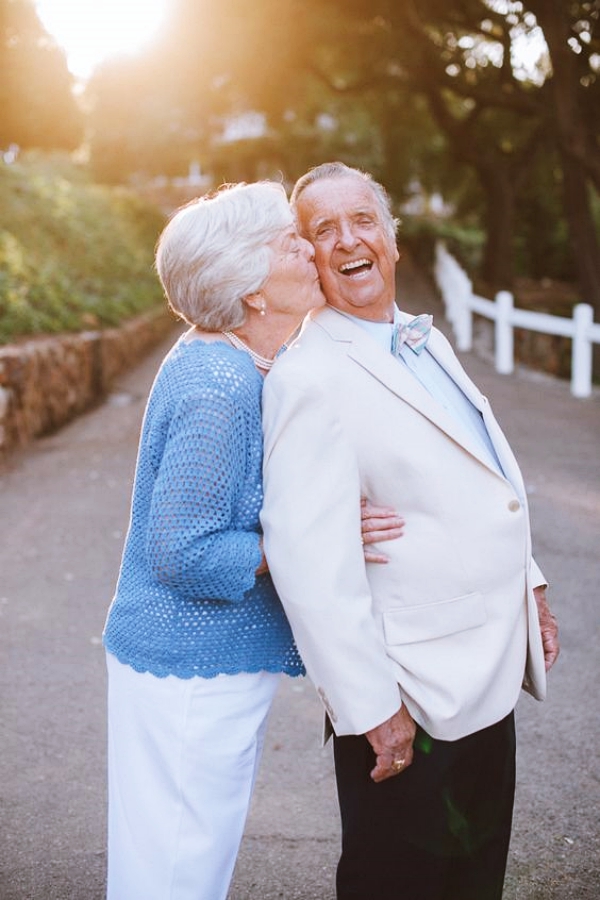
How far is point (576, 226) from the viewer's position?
1722 cm

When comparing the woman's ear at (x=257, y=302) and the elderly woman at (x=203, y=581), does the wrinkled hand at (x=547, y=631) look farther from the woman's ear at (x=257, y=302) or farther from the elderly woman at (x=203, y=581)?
the woman's ear at (x=257, y=302)

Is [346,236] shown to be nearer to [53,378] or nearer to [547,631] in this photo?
[547,631]

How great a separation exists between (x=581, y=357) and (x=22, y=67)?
1294cm

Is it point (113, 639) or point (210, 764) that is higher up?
point (113, 639)

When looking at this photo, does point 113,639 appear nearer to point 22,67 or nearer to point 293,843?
point 293,843

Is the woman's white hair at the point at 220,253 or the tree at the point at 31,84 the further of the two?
the tree at the point at 31,84

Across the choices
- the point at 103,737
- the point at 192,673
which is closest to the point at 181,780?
the point at 192,673

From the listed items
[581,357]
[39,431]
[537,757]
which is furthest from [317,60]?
[537,757]

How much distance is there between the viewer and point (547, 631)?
2836 millimetres

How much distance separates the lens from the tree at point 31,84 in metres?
19.1

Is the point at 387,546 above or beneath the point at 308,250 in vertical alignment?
beneath

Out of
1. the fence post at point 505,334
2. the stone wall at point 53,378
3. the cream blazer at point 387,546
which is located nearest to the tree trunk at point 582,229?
the fence post at point 505,334

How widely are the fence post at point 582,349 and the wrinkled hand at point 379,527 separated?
415 inches

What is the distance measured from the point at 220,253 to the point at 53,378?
8.80 meters
